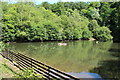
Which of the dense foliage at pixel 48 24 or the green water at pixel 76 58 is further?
the dense foliage at pixel 48 24

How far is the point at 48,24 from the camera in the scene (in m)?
32.9

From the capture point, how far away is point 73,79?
3746 millimetres

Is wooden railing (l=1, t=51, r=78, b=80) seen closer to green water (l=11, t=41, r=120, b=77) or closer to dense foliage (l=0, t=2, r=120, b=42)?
green water (l=11, t=41, r=120, b=77)

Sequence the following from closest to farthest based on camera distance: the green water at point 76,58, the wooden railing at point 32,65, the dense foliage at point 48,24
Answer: the wooden railing at point 32,65 → the green water at point 76,58 → the dense foliage at point 48,24

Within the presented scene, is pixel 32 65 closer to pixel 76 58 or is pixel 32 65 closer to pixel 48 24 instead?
pixel 76 58

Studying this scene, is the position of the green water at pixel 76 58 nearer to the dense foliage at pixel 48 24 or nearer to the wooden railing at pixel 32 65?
the wooden railing at pixel 32 65

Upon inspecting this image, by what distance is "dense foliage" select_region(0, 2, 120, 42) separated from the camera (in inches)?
1190

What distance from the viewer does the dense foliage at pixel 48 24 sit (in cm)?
3022

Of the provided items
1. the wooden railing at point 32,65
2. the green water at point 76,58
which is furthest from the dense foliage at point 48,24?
the wooden railing at point 32,65

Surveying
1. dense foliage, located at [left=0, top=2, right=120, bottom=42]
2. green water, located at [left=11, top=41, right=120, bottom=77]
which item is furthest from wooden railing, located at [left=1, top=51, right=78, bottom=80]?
dense foliage, located at [left=0, top=2, right=120, bottom=42]

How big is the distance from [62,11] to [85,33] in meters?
10.6

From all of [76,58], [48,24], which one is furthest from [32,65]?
[48,24]

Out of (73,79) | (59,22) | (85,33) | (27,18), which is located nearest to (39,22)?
(27,18)

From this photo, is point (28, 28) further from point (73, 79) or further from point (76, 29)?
point (73, 79)
